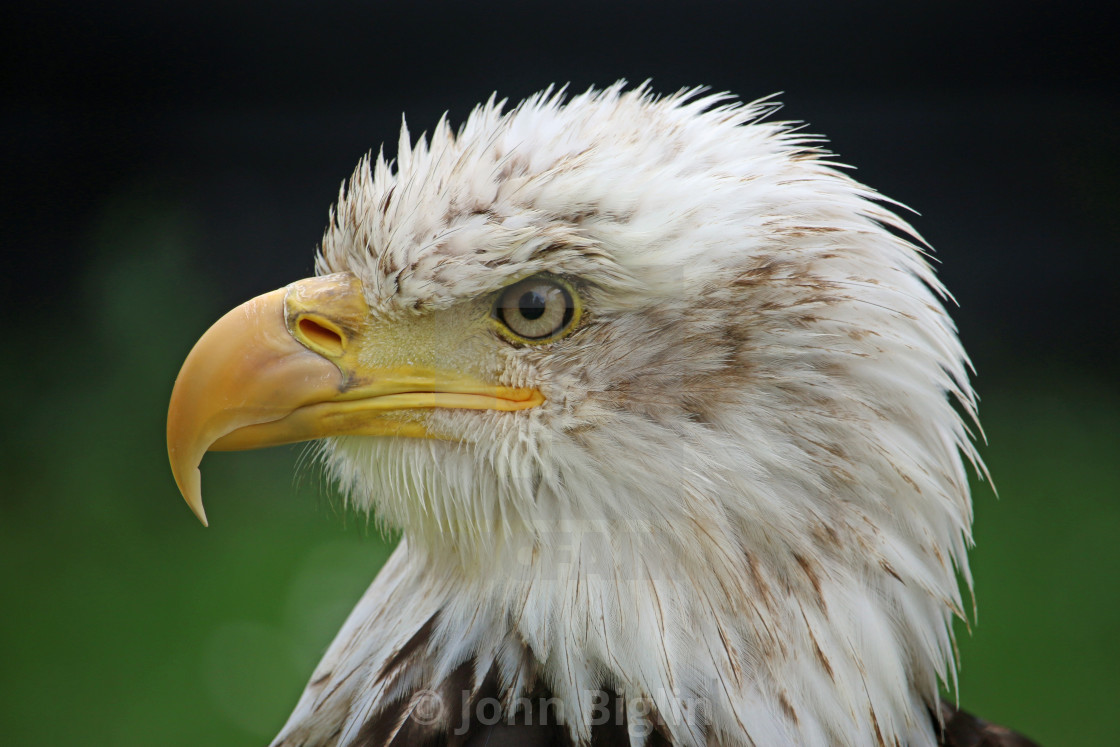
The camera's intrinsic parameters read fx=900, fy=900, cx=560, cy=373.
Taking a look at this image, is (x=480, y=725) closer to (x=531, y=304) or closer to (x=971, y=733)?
(x=531, y=304)

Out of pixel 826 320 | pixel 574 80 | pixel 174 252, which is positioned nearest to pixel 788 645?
pixel 826 320

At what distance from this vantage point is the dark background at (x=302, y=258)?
3113mm

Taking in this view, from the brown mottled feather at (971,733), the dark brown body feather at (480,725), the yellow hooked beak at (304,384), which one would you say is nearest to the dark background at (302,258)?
the brown mottled feather at (971,733)

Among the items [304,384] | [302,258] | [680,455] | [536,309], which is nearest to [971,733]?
[680,455]

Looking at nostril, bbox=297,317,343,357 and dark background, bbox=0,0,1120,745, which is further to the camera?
dark background, bbox=0,0,1120,745

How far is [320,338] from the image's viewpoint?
1133mm

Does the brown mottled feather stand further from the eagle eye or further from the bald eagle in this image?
the eagle eye

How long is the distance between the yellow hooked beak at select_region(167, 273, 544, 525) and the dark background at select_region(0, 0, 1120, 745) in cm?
219

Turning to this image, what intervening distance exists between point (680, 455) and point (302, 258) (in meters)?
2.87

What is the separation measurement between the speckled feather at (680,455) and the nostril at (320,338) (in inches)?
2.8

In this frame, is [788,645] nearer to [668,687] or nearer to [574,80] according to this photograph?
[668,687]

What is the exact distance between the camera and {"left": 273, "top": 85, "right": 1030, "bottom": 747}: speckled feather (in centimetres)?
105

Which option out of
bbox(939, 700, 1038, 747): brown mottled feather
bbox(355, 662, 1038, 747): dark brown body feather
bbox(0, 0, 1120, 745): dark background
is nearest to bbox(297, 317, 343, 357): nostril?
bbox(355, 662, 1038, 747): dark brown body feather

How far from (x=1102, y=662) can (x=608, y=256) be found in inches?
121
